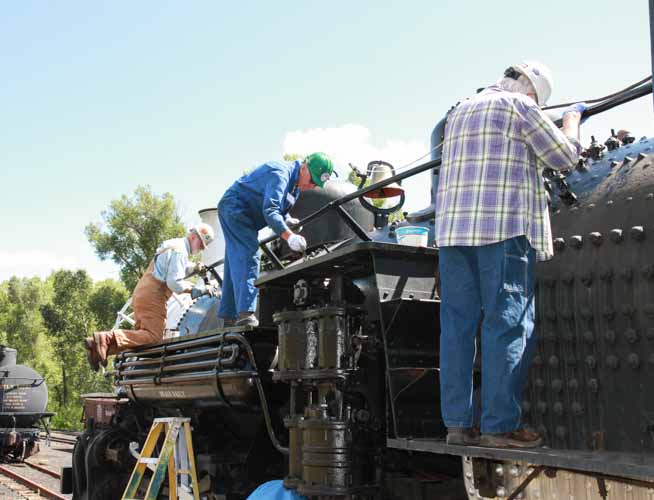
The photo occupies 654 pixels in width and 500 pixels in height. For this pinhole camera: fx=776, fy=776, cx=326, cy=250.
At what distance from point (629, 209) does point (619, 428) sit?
0.86m

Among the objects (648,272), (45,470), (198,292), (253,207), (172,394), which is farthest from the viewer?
(45,470)

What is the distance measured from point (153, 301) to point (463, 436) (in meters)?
4.56

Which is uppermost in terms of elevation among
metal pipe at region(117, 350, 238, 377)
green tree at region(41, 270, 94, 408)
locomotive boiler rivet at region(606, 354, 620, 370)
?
green tree at region(41, 270, 94, 408)

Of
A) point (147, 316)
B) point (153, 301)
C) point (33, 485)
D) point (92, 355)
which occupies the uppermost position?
point (153, 301)

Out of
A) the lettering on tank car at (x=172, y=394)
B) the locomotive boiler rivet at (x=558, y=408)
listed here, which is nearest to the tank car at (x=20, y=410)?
the lettering on tank car at (x=172, y=394)

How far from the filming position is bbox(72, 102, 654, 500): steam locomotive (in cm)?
291

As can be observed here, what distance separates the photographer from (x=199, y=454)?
6133 mm

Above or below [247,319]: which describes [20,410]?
below

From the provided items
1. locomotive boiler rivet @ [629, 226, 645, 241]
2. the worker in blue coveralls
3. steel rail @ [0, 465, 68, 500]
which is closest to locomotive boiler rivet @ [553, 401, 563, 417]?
locomotive boiler rivet @ [629, 226, 645, 241]

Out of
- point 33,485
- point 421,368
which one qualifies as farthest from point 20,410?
point 421,368

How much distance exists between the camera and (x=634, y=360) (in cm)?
287

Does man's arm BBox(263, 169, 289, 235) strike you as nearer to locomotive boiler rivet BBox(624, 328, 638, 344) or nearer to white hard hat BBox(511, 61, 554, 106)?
white hard hat BBox(511, 61, 554, 106)

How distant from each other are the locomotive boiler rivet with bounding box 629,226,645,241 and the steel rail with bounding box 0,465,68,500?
11.0m

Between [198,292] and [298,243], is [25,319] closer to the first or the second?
[198,292]
